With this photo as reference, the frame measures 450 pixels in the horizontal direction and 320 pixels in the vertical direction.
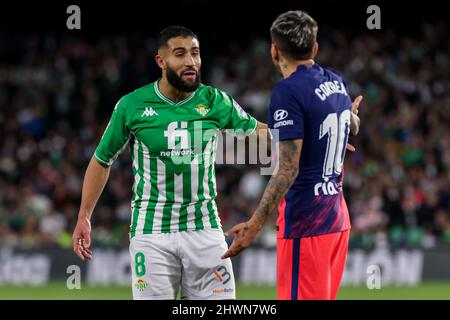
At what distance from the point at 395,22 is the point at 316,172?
18013mm

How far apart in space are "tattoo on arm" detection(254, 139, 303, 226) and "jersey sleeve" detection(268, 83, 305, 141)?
48mm

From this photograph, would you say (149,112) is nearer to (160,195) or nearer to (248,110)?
(160,195)

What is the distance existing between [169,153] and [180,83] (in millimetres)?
484

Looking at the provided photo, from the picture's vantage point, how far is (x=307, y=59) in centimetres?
564

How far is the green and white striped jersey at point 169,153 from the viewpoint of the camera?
6473mm

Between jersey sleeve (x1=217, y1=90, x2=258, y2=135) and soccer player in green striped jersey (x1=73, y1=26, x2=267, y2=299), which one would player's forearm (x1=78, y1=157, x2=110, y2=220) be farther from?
jersey sleeve (x1=217, y1=90, x2=258, y2=135)

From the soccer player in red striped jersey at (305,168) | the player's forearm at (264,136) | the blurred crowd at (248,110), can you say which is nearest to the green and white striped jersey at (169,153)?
the player's forearm at (264,136)

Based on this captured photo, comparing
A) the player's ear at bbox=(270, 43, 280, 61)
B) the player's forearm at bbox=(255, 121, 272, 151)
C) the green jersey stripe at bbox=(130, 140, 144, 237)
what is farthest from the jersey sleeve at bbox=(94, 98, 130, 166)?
the player's ear at bbox=(270, 43, 280, 61)

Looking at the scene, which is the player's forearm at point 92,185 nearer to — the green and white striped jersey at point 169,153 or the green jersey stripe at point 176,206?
the green and white striped jersey at point 169,153

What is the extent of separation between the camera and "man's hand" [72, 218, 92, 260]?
21.5 ft

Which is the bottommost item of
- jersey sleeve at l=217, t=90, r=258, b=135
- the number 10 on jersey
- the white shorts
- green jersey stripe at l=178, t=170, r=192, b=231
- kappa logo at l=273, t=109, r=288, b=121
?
the white shorts

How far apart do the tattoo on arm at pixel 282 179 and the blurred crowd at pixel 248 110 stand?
10724mm

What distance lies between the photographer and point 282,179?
5414 millimetres
